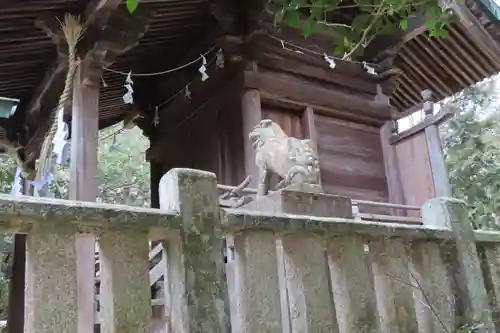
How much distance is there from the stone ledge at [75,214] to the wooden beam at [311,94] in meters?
4.64

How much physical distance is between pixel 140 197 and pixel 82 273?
44.1ft

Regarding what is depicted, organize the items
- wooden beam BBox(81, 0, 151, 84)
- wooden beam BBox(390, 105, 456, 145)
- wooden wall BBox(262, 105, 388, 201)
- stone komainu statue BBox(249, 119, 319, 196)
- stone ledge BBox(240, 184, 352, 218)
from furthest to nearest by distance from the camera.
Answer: wooden wall BBox(262, 105, 388, 201), wooden beam BBox(390, 105, 456, 145), wooden beam BBox(81, 0, 151, 84), stone komainu statue BBox(249, 119, 319, 196), stone ledge BBox(240, 184, 352, 218)

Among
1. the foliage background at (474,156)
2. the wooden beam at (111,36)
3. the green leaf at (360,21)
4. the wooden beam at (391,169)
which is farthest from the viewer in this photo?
the foliage background at (474,156)

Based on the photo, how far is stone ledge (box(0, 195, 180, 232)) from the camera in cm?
208

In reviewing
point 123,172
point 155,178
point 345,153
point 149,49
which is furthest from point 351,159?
point 123,172

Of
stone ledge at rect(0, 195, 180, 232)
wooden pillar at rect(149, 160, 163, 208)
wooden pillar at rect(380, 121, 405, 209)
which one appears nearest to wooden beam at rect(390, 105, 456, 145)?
wooden pillar at rect(380, 121, 405, 209)

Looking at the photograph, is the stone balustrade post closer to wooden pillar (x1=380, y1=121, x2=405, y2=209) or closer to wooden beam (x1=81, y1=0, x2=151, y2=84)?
wooden beam (x1=81, y1=0, x2=151, y2=84)

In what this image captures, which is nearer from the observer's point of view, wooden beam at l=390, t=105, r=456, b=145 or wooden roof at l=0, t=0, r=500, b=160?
wooden roof at l=0, t=0, r=500, b=160

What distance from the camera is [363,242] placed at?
9.89 ft

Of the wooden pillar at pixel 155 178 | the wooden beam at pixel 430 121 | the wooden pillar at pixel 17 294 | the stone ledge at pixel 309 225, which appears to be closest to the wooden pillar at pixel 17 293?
the wooden pillar at pixel 17 294

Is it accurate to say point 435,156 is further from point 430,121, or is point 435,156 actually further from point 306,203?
point 306,203

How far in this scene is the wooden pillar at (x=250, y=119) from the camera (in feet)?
21.6

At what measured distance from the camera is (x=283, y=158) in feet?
15.2

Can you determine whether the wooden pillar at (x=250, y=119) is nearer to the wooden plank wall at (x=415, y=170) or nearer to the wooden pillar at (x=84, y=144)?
the wooden pillar at (x=84, y=144)
